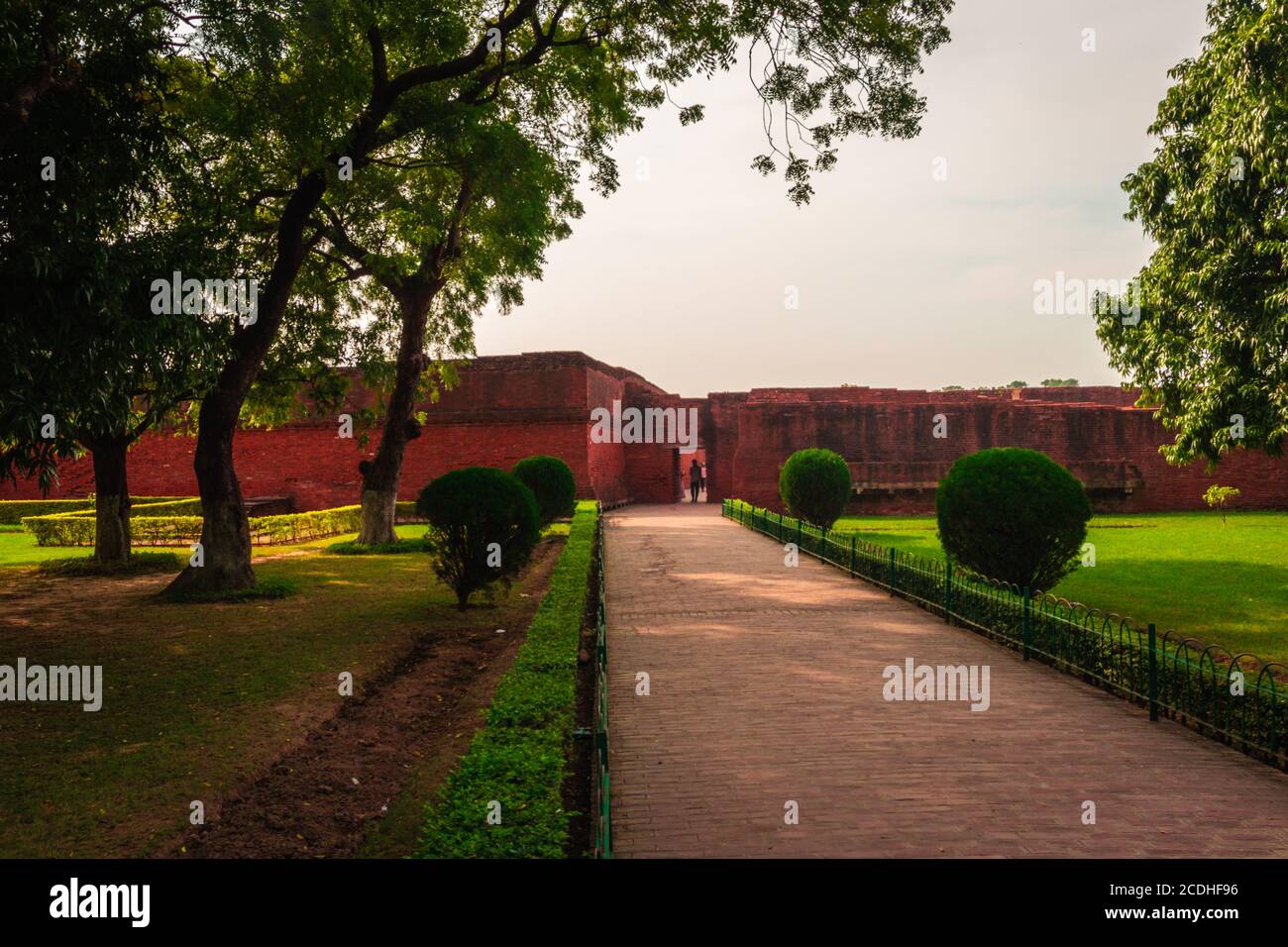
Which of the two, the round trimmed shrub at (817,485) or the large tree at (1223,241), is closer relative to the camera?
the large tree at (1223,241)

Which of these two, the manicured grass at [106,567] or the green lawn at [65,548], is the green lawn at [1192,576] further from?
the manicured grass at [106,567]

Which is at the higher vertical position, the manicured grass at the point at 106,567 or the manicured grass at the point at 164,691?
the manicured grass at the point at 106,567

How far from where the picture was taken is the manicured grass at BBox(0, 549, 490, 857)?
4.50 meters

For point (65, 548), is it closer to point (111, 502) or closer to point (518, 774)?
point (111, 502)

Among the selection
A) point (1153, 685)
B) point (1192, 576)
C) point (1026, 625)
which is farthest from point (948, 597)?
point (1192, 576)

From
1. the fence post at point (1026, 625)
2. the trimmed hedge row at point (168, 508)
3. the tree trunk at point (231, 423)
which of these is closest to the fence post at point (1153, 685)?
the fence post at point (1026, 625)

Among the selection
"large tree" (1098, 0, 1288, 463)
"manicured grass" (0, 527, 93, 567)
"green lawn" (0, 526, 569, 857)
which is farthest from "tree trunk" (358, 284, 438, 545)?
"large tree" (1098, 0, 1288, 463)

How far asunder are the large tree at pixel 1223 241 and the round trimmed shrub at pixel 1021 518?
10.4 ft

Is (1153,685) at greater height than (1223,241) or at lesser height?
lesser

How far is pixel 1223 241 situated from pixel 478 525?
10.2 meters

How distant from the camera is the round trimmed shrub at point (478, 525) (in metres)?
9.91

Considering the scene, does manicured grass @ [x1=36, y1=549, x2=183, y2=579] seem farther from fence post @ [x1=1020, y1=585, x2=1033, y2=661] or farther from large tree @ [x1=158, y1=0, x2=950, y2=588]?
fence post @ [x1=1020, y1=585, x2=1033, y2=661]

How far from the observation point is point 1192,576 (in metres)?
12.4

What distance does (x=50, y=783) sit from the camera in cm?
490
